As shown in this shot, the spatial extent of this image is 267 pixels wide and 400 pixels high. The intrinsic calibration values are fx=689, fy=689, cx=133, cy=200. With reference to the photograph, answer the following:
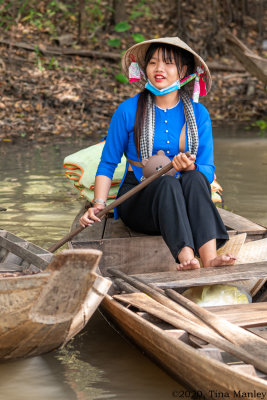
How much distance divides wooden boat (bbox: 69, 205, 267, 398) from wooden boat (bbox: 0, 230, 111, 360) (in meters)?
0.30

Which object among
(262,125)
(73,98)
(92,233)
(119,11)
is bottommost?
(262,125)

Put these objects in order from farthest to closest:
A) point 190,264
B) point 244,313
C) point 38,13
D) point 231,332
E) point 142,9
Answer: point 142,9, point 38,13, point 190,264, point 244,313, point 231,332

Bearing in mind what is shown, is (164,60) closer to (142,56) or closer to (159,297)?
(142,56)

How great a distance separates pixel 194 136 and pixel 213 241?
65 cm

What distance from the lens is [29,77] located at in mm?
11531

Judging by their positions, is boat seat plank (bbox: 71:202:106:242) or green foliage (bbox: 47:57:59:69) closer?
boat seat plank (bbox: 71:202:106:242)

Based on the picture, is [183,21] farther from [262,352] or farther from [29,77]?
[262,352]

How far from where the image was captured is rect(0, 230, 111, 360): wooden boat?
94.0 inches

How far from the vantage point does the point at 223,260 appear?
3.34m

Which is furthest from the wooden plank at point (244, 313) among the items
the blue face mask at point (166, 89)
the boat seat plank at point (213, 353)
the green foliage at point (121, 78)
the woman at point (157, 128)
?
the green foliage at point (121, 78)

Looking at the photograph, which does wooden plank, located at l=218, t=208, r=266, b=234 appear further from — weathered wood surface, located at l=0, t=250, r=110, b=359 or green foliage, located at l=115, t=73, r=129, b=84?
green foliage, located at l=115, t=73, r=129, b=84

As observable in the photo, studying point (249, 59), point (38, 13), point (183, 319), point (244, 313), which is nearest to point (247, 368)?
point (183, 319)

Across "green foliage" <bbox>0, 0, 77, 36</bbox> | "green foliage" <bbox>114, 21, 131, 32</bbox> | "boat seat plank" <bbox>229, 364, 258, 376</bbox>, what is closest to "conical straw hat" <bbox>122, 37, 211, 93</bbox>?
"boat seat plank" <bbox>229, 364, 258, 376</bbox>

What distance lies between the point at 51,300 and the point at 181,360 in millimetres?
515
